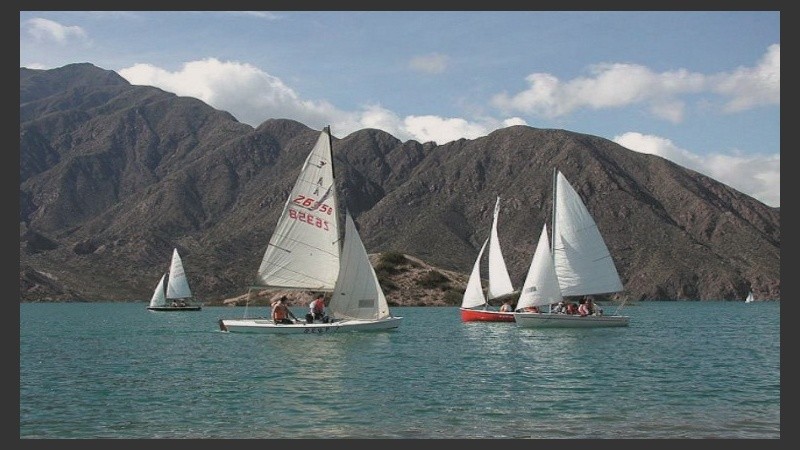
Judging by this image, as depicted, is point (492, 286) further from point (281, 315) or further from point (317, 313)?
point (281, 315)

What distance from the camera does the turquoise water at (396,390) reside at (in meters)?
23.5

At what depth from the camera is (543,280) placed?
2549 inches

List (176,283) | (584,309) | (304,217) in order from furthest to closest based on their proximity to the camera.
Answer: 1. (176,283)
2. (584,309)
3. (304,217)

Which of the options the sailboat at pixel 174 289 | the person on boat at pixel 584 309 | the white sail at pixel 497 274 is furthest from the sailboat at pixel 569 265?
the sailboat at pixel 174 289

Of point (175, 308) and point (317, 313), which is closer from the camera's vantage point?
point (317, 313)

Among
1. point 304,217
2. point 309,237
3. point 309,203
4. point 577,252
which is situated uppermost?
point 309,203

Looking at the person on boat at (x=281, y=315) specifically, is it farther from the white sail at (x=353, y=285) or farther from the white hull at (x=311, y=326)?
the white sail at (x=353, y=285)

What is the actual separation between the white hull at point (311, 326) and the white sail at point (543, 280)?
15.7 m

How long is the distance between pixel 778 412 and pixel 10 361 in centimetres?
2934

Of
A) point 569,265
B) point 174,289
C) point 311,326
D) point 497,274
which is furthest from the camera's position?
point 174,289

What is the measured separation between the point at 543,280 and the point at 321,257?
69.6 ft

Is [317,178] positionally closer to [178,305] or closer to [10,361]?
[10,361]

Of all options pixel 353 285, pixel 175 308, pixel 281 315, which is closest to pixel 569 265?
pixel 353 285

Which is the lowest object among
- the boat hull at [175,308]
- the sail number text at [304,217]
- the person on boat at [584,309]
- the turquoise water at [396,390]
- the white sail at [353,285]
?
the boat hull at [175,308]
